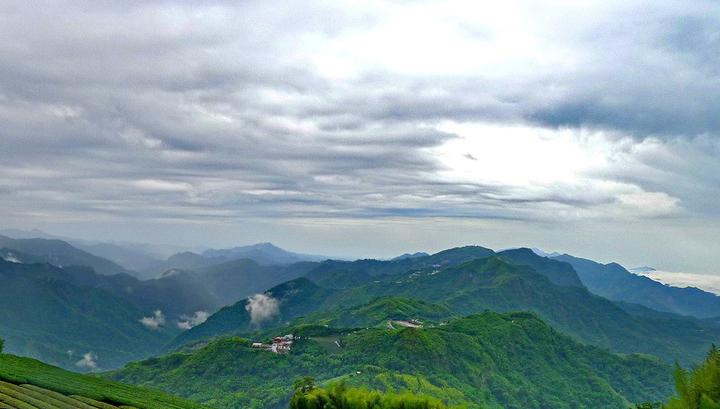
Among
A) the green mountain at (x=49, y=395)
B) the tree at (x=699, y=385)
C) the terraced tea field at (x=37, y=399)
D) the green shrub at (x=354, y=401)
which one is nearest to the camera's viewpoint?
the tree at (x=699, y=385)

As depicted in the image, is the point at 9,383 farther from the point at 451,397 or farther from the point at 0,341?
the point at 451,397

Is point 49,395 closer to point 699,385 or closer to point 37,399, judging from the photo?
point 37,399

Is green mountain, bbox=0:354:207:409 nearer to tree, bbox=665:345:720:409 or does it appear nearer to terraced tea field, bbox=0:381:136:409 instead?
terraced tea field, bbox=0:381:136:409

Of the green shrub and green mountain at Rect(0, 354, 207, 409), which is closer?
green mountain at Rect(0, 354, 207, 409)

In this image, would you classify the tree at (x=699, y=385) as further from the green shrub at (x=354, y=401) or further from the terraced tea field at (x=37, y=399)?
the terraced tea field at (x=37, y=399)

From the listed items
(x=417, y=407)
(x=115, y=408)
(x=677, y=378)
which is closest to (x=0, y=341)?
(x=115, y=408)

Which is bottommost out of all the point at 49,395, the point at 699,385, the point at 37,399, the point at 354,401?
the point at 354,401

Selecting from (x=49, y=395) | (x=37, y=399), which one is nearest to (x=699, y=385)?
(x=37, y=399)

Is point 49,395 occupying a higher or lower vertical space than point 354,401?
higher

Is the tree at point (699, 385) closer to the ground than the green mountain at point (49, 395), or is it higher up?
higher up

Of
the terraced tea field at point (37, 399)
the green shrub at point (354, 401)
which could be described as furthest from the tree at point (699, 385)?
the terraced tea field at point (37, 399)

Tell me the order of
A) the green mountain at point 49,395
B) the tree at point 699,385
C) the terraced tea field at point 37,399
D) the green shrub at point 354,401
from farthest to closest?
the green shrub at point 354,401 < the green mountain at point 49,395 < the terraced tea field at point 37,399 < the tree at point 699,385

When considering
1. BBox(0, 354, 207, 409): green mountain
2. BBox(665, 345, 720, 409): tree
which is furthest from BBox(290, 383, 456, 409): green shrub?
BBox(665, 345, 720, 409): tree
